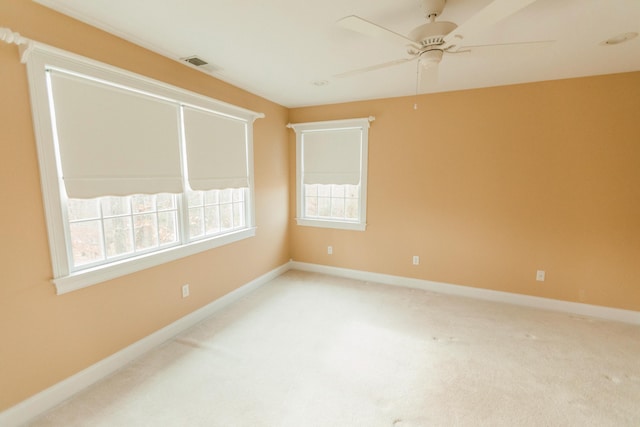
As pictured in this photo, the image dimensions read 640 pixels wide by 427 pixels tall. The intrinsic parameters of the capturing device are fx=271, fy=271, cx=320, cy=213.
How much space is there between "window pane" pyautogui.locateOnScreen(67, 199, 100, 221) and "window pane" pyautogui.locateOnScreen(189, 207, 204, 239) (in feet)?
2.72

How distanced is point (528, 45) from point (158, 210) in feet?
10.2

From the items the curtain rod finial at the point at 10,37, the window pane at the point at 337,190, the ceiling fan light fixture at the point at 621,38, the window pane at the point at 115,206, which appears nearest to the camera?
the curtain rod finial at the point at 10,37

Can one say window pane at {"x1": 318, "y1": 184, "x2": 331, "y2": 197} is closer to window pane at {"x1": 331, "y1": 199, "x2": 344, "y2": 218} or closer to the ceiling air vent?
window pane at {"x1": 331, "y1": 199, "x2": 344, "y2": 218}

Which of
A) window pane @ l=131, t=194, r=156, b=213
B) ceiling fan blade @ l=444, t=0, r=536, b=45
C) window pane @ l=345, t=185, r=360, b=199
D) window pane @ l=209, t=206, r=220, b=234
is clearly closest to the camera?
ceiling fan blade @ l=444, t=0, r=536, b=45

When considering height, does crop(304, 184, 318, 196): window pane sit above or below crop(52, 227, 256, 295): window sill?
above

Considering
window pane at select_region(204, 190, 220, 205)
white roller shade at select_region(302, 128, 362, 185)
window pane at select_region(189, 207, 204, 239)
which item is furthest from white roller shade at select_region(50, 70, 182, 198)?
white roller shade at select_region(302, 128, 362, 185)

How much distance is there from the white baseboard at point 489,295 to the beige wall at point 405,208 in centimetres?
9

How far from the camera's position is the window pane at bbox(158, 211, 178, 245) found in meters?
2.54

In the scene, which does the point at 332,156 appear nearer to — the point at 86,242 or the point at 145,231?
the point at 145,231

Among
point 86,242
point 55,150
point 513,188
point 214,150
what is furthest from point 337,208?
point 55,150

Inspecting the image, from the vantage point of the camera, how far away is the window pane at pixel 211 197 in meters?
3.02

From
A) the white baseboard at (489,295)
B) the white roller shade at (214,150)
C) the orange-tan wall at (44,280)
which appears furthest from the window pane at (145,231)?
the white baseboard at (489,295)

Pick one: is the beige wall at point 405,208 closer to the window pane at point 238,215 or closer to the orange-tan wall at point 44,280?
the orange-tan wall at point 44,280

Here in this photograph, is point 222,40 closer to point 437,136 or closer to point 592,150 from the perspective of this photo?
point 437,136
